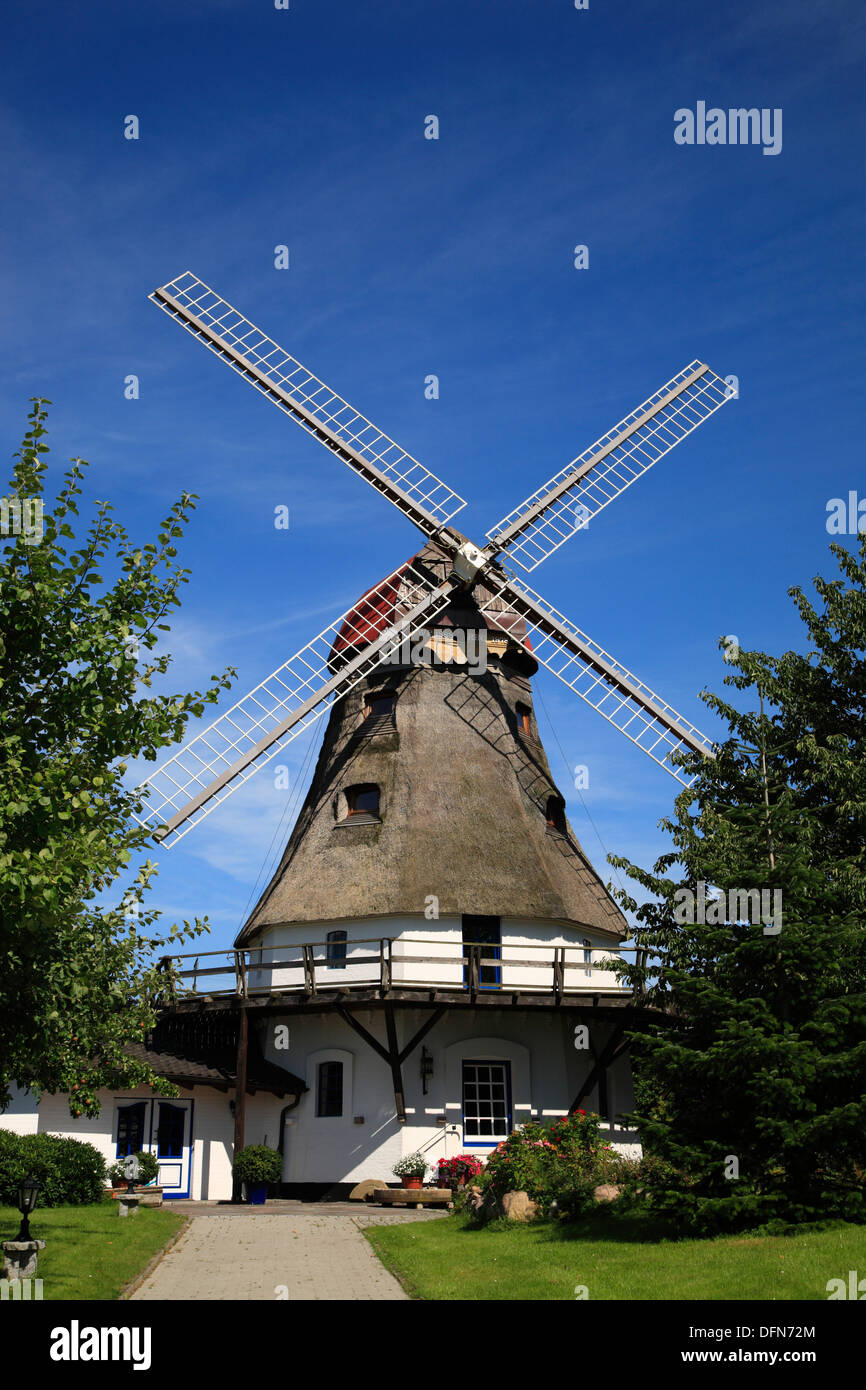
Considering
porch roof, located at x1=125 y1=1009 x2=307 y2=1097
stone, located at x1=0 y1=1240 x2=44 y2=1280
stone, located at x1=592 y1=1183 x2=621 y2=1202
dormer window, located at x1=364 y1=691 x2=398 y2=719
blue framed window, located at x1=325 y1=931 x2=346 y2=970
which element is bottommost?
stone, located at x1=592 y1=1183 x2=621 y2=1202

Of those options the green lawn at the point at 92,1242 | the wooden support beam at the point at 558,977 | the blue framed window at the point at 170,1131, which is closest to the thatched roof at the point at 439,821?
the wooden support beam at the point at 558,977

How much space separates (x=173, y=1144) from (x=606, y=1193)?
10973 mm

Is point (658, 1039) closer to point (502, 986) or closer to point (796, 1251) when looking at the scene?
point (796, 1251)

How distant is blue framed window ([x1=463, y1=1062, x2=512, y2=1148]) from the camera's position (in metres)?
23.9

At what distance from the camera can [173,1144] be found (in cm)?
2412

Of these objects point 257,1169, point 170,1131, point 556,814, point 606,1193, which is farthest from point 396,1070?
point 556,814

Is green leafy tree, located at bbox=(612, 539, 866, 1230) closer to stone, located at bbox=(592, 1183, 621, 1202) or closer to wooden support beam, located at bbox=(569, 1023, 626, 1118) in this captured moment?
stone, located at bbox=(592, 1183, 621, 1202)

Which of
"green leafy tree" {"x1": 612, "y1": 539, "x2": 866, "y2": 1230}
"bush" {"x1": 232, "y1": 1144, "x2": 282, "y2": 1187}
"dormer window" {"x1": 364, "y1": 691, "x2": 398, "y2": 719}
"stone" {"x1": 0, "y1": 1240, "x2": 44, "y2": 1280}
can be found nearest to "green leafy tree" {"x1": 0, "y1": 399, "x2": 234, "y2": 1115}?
"stone" {"x1": 0, "y1": 1240, "x2": 44, "y2": 1280}

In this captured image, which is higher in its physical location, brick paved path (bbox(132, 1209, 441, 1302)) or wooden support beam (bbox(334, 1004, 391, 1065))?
wooden support beam (bbox(334, 1004, 391, 1065))

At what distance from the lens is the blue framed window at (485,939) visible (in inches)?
967

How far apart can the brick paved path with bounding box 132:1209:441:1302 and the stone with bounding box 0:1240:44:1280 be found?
1118 millimetres
